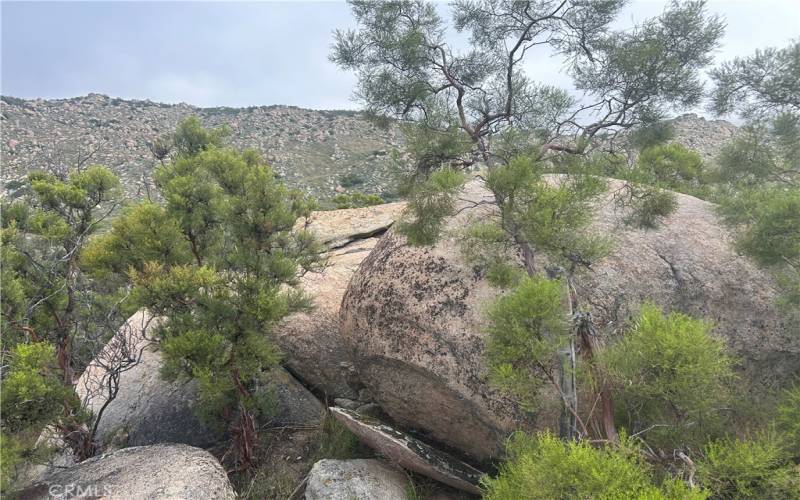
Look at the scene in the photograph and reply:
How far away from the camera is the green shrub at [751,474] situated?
3898mm

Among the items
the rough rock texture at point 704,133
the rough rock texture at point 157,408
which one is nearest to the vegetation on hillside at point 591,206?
the rough rock texture at point 157,408

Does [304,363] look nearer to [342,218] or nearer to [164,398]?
[164,398]

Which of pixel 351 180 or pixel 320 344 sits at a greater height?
pixel 351 180

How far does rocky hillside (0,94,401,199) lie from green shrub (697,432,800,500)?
30361 mm

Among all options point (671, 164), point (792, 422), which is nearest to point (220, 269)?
point (792, 422)

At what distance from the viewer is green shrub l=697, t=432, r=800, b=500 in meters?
3.90

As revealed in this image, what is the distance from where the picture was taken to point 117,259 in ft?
24.9

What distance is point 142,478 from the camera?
5.72 meters

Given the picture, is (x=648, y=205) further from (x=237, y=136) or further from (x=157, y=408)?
(x=237, y=136)

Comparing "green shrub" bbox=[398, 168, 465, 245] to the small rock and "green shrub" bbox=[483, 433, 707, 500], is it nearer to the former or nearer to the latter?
the small rock

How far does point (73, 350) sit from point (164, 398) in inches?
96.4

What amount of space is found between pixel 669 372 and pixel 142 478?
591 cm

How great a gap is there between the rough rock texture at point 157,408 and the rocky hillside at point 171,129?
25.0 meters

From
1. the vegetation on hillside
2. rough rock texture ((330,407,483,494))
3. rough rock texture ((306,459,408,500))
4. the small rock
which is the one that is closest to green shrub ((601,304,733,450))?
the vegetation on hillside
